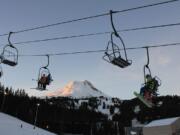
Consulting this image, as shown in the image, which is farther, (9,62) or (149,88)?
(9,62)

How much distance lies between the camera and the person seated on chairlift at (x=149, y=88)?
49.1 feet

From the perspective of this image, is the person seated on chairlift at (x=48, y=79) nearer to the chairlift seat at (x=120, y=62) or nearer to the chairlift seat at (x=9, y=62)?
the chairlift seat at (x=9, y=62)

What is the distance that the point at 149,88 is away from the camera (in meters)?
15.0

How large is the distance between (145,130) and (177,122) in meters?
4.57

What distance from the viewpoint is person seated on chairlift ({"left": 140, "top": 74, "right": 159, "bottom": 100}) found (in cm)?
1495

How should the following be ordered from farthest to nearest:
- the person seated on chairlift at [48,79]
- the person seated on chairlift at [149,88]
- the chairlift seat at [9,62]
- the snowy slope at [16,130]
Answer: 1. the snowy slope at [16,130]
2. the person seated on chairlift at [48,79]
3. the chairlift seat at [9,62]
4. the person seated on chairlift at [149,88]

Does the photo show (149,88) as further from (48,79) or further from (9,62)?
(9,62)

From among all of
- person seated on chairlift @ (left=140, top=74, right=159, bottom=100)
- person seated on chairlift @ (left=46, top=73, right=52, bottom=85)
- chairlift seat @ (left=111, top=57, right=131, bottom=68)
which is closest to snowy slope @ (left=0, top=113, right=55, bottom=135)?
person seated on chairlift @ (left=46, top=73, right=52, bottom=85)

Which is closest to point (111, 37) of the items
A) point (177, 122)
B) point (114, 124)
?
point (177, 122)

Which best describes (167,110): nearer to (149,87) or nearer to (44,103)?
(44,103)

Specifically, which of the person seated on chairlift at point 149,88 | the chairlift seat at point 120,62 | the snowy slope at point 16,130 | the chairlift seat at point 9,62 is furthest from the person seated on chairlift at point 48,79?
the snowy slope at point 16,130

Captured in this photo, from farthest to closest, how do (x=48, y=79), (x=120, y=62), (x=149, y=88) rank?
(x=48, y=79) → (x=149, y=88) → (x=120, y=62)

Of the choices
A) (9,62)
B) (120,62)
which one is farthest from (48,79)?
(120,62)

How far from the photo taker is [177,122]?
37281 mm
